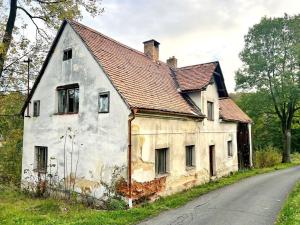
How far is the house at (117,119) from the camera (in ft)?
40.1

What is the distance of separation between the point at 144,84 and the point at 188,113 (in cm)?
283

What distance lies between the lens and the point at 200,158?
16.9 m

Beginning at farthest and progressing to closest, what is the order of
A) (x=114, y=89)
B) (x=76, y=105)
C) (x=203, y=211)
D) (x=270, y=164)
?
(x=270, y=164) → (x=76, y=105) → (x=114, y=89) → (x=203, y=211)

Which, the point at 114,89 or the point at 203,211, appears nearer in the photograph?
the point at 203,211

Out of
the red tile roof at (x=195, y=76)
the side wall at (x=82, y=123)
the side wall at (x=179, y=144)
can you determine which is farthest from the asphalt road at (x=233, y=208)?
the red tile roof at (x=195, y=76)

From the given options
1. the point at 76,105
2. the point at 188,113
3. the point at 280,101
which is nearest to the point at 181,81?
the point at 188,113

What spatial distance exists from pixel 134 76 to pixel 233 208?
769 cm

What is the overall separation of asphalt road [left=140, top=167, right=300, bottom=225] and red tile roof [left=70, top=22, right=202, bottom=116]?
443 cm

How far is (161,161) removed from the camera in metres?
13.9

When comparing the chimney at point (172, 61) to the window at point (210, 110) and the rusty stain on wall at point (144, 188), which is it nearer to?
the window at point (210, 110)

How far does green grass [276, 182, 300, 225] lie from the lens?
8.91 meters

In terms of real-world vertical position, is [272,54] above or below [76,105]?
above

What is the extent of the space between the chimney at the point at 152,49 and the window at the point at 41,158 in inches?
366

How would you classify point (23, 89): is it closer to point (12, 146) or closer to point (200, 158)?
point (12, 146)
